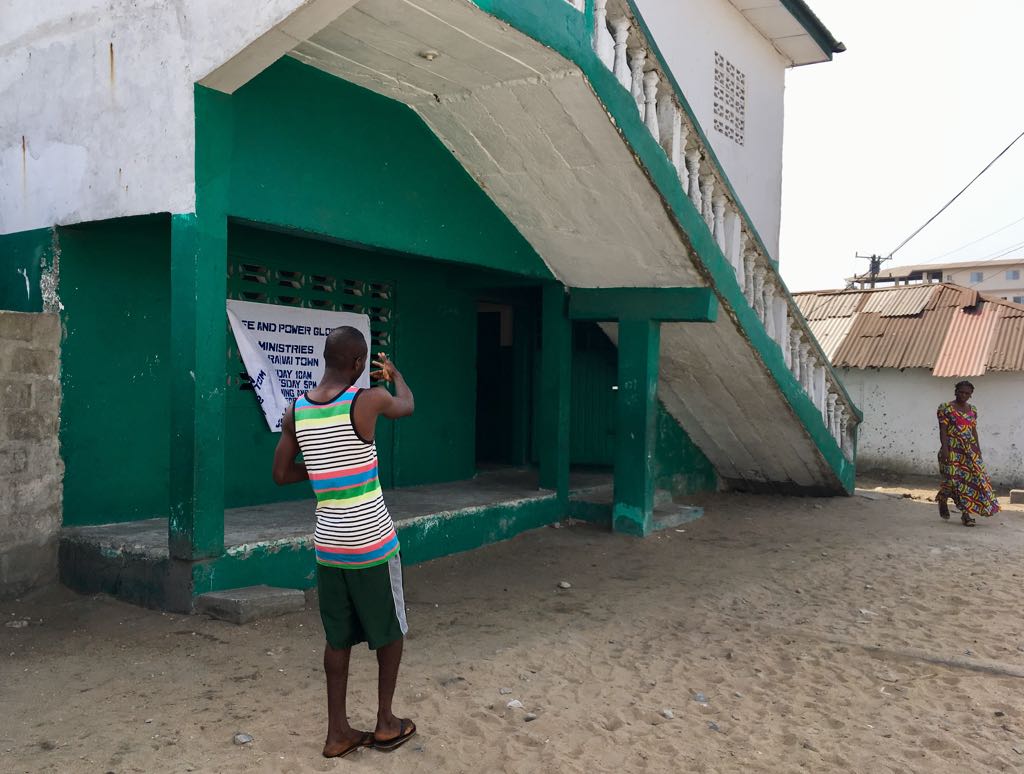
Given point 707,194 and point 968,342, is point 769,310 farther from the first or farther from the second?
point 968,342

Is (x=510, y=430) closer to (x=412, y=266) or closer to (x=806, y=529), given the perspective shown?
(x=412, y=266)

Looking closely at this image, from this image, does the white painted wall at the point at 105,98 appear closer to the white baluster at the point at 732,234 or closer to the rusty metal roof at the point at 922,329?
the white baluster at the point at 732,234

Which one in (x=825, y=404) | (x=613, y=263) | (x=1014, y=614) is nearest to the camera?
(x=1014, y=614)

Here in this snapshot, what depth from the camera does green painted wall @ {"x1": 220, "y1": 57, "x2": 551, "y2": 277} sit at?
5305 mm

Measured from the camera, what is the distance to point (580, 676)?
4.38m

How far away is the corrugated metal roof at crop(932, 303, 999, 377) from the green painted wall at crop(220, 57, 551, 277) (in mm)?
8834

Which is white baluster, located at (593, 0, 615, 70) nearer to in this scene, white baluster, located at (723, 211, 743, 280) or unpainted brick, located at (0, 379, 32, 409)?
white baluster, located at (723, 211, 743, 280)

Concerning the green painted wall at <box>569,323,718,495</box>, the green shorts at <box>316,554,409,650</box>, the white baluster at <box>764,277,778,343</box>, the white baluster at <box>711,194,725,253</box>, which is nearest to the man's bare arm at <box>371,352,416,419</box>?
the green shorts at <box>316,554,409,650</box>

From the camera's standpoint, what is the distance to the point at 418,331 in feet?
27.9

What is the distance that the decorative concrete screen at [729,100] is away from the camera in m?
10.9

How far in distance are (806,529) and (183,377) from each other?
617cm

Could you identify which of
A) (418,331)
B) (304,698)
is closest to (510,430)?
(418,331)

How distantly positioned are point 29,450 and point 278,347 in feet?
6.43

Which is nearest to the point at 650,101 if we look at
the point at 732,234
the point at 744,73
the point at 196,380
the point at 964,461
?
the point at 732,234
